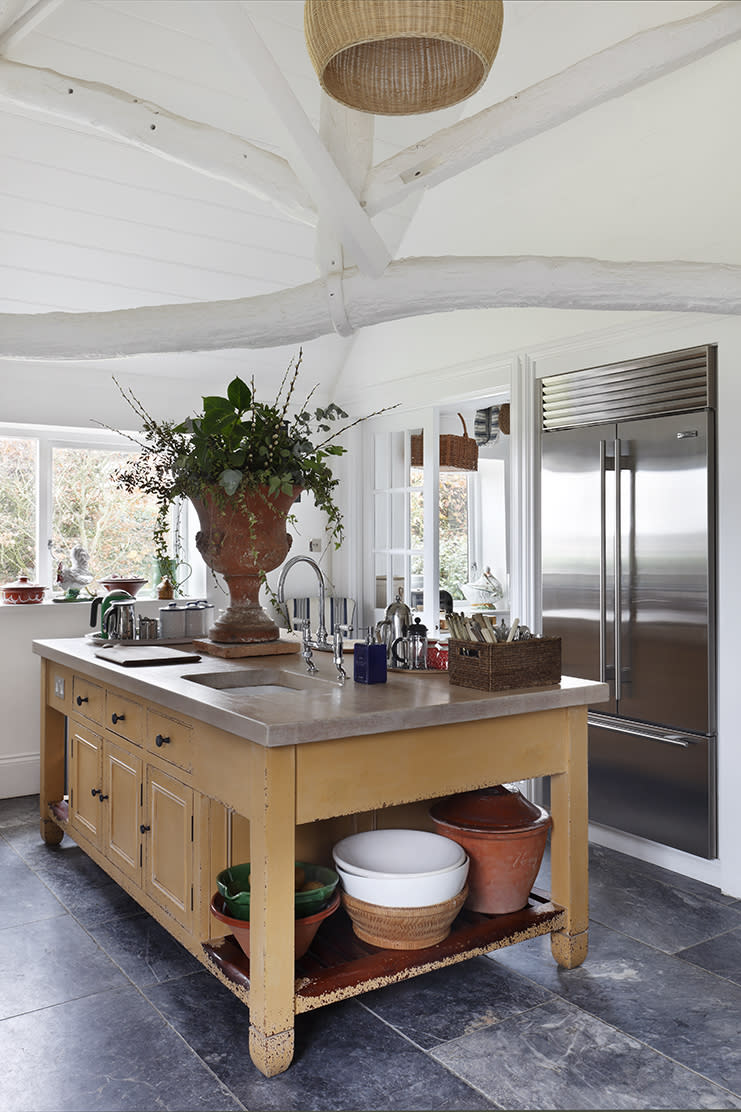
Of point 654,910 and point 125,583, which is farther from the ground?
point 125,583

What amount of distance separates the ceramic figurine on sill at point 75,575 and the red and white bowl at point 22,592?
0.17 meters

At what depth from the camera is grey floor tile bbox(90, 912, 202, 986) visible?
262 cm

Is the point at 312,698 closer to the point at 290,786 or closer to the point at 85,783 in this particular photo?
the point at 290,786

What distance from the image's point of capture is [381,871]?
2396 millimetres

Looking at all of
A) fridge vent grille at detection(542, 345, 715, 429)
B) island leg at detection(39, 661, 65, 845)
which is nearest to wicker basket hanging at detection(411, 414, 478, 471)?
fridge vent grille at detection(542, 345, 715, 429)

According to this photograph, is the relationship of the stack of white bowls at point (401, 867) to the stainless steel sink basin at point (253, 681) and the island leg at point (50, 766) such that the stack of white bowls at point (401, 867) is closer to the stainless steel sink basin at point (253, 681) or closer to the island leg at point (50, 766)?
the stainless steel sink basin at point (253, 681)

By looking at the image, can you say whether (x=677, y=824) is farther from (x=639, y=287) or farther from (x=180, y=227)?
(x=180, y=227)

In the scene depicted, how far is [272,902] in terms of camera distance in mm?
2012

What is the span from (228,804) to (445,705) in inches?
24.0

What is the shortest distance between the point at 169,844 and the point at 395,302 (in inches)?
72.5

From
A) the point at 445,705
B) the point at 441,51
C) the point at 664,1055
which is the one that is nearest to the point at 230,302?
the point at 441,51

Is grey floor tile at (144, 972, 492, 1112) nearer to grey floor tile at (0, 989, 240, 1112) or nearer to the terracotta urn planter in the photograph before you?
grey floor tile at (0, 989, 240, 1112)

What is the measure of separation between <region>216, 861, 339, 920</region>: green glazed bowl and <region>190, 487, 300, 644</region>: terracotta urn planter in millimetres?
1013

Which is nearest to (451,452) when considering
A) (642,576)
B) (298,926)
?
(642,576)
